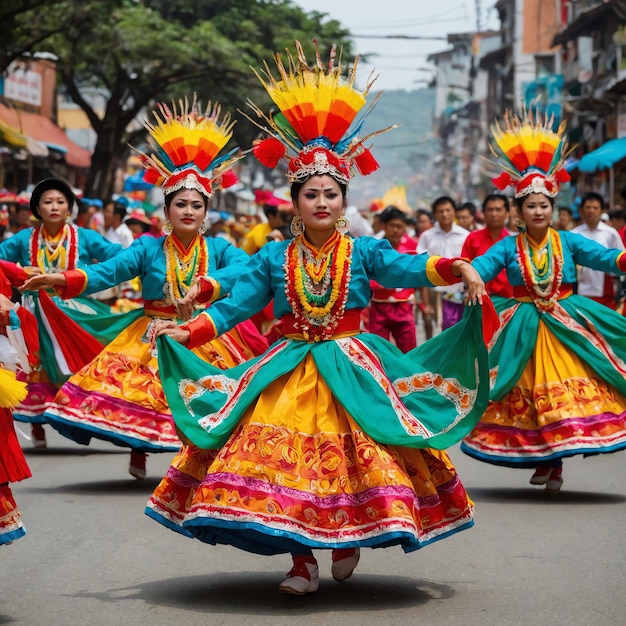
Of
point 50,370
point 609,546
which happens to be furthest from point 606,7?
point 609,546

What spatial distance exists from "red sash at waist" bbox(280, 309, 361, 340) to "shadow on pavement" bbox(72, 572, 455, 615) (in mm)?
1097

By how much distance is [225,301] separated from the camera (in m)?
6.41

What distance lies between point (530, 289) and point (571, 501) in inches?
55.6

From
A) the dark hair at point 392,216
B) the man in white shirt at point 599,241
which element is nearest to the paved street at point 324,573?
the dark hair at point 392,216

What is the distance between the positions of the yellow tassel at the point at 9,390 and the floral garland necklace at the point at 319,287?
1.38 meters

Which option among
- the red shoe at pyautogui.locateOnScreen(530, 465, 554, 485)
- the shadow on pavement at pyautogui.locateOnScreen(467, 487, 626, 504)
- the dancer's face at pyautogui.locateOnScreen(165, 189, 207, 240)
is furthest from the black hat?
the red shoe at pyautogui.locateOnScreen(530, 465, 554, 485)

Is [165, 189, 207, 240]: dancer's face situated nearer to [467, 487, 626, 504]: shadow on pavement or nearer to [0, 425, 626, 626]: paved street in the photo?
[0, 425, 626, 626]: paved street

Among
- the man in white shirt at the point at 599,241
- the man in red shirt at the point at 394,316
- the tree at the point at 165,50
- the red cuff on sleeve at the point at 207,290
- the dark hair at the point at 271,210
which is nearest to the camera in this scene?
A: the red cuff on sleeve at the point at 207,290

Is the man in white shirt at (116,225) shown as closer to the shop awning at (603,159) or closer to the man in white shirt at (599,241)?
the man in white shirt at (599,241)

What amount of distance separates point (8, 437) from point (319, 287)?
1538 millimetres

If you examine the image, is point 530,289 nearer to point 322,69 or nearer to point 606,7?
point 322,69

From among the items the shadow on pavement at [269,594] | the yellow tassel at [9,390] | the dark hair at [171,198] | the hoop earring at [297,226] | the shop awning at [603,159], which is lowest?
the shadow on pavement at [269,594]

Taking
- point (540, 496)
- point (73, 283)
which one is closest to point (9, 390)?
point (73, 283)

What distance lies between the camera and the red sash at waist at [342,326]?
641cm
